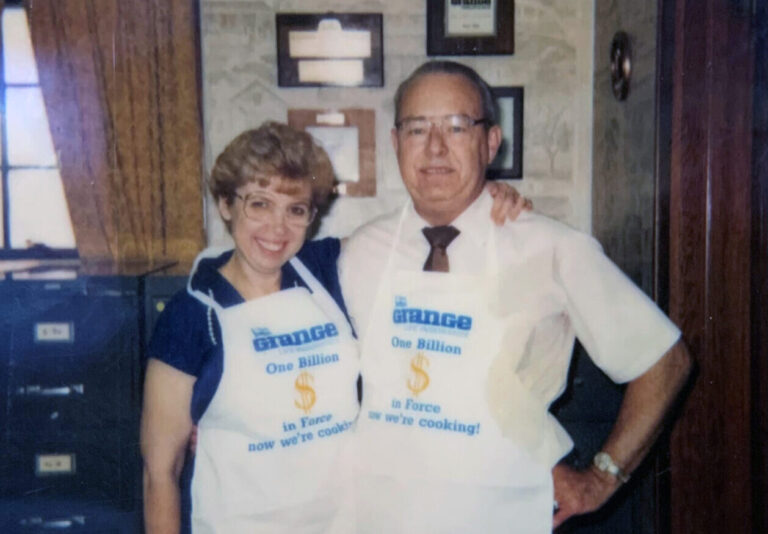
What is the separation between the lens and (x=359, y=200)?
93.3 inches

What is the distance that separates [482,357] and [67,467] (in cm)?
116

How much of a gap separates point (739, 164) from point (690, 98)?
0.68 ft

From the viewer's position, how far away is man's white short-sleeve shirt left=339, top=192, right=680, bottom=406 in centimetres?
137

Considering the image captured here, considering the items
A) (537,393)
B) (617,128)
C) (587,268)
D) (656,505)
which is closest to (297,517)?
(537,393)

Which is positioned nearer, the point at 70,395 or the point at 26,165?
the point at 70,395

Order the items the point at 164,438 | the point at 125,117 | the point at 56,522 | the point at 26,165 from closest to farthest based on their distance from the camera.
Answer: the point at 164,438 → the point at 56,522 → the point at 125,117 → the point at 26,165

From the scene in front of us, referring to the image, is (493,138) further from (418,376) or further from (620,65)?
(620,65)

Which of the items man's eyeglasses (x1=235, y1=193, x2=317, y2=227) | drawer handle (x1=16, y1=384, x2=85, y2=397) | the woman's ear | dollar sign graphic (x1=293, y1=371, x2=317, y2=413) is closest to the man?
dollar sign graphic (x1=293, y1=371, x2=317, y2=413)

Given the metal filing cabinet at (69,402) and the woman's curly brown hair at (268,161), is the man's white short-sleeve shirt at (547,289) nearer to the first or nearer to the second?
the woman's curly brown hair at (268,161)

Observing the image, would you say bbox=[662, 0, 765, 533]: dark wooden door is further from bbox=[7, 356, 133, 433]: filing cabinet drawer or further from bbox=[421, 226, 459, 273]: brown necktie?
bbox=[7, 356, 133, 433]: filing cabinet drawer

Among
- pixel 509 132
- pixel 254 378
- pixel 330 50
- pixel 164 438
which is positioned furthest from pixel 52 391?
pixel 509 132

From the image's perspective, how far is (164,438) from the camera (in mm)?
1357

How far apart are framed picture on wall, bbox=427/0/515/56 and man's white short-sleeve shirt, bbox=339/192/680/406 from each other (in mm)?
956

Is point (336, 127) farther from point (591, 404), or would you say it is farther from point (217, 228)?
point (591, 404)
